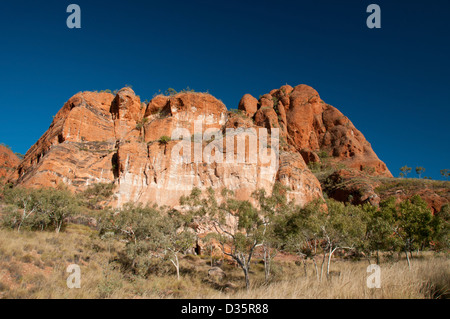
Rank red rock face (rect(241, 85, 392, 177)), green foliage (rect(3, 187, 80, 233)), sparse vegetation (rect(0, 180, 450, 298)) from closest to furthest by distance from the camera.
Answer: sparse vegetation (rect(0, 180, 450, 298)) → green foliage (rect(3, 187, 80, 233)) → red rock face (rect(241, 85, 392, 177))

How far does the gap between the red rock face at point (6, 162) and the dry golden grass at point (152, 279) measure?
36.9 m

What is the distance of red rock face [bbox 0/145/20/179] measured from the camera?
50.4 m

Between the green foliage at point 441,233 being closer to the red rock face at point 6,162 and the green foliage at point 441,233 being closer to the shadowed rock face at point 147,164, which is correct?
the shadowed rock face at point 147,164

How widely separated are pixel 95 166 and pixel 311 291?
41.8 metres

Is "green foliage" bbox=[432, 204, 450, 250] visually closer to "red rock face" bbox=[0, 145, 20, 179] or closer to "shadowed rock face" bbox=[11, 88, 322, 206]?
"shadowed rock face" bbox=[11, 88, 322, 206]

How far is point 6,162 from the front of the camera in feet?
175

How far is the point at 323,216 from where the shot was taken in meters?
16.3

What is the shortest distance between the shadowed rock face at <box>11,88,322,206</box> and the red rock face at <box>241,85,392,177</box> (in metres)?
23.4

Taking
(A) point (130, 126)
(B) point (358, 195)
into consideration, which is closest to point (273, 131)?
(B) point (358, 195)

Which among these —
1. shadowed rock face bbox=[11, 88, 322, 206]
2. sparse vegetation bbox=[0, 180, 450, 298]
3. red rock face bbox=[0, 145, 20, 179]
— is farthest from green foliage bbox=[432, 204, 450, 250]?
red rock face bbox=[0, 145, 20, 179]

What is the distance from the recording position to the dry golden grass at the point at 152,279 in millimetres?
4168

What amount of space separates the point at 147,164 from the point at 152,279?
24.6m

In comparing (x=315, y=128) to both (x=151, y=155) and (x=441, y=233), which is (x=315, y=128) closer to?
(x=151, y=155)

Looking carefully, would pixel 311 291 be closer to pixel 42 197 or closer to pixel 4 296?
pixel 4 296
